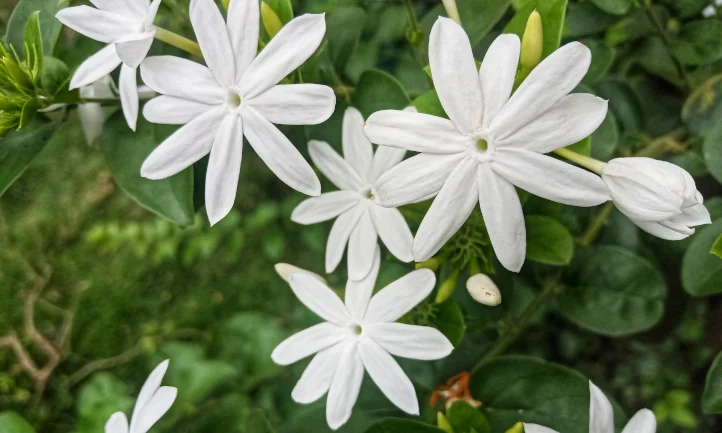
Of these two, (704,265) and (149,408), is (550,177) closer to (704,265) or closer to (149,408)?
(704,265)

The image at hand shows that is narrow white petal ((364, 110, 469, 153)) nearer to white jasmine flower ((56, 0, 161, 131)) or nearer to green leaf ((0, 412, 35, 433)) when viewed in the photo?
white jasmine flower ((56, 0, 161, 131))

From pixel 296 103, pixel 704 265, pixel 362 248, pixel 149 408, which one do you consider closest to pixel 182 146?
pixel 296 103

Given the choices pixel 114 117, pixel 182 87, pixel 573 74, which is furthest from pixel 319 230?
pixel 573 74

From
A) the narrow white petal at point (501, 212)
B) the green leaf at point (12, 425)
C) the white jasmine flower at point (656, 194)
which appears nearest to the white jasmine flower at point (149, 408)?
the green leaf at point (12, 425)

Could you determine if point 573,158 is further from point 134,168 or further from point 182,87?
point 134,168

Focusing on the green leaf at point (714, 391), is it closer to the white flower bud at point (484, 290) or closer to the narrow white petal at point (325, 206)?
the white flower bud at point (484, 290)

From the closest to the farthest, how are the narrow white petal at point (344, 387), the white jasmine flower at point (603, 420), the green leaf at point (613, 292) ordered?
1. the white jasmine flower at point (603, 420)
2. the narrow white petal at point (344, 387)
3. the green leaf at point (613, 292)

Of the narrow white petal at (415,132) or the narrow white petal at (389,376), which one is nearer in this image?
the narrow white petal at (415,132)

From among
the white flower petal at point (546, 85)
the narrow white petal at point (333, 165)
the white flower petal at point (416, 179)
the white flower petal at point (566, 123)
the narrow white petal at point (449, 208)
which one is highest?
the white flower petal at point (546, 85)
